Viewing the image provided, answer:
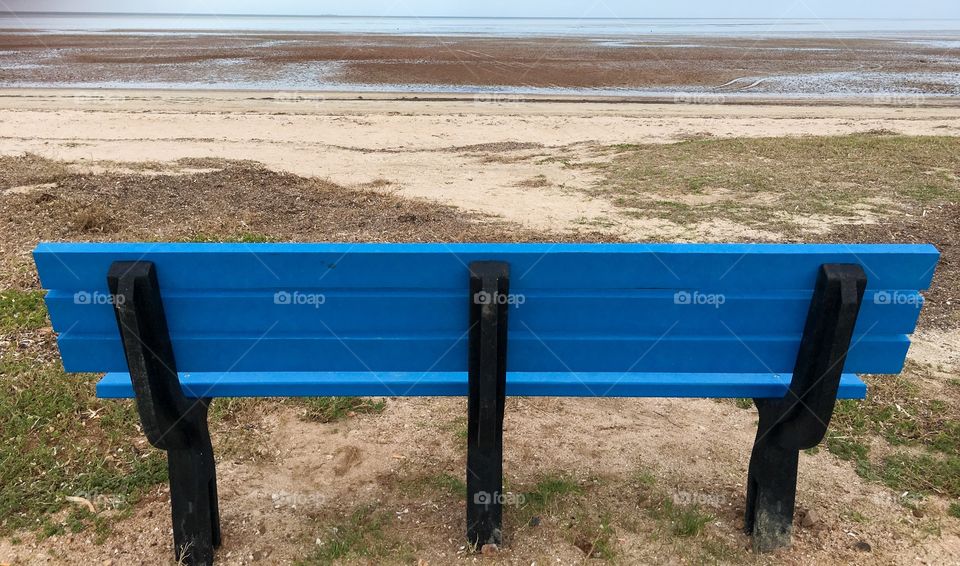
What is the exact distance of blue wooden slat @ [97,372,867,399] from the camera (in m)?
2.40

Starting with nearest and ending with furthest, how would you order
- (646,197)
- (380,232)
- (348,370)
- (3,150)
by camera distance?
(348,370), (380,232), (646,197), (3,150)

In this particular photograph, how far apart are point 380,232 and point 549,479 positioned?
4196 mm

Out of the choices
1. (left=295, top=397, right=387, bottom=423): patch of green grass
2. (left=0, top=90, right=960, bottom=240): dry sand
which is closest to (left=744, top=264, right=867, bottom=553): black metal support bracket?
(left=295, top=397, right=387, bottom=423): patch of green grass

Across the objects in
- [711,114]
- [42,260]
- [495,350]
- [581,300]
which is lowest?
[711,114]

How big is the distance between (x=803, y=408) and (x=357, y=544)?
1.66 meters

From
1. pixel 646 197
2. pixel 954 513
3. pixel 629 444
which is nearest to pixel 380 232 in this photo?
pixel 646 197

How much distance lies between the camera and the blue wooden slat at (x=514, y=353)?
89.2 inches

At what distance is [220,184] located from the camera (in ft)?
27.4

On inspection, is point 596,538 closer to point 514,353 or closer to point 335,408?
point 514,353

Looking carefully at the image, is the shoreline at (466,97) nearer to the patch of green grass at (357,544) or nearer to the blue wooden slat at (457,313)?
the patch of green grass at (357,544)

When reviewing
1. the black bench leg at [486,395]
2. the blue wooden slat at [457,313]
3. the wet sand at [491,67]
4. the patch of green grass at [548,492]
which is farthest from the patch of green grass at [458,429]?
the wet sand at [491,67]

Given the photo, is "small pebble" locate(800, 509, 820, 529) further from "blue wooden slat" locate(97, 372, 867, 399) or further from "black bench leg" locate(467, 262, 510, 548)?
"black bench leg" locate(467, 262, 510, 548)

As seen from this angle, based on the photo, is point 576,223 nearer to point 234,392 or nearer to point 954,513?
point 954,513

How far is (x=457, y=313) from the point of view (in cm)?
221
